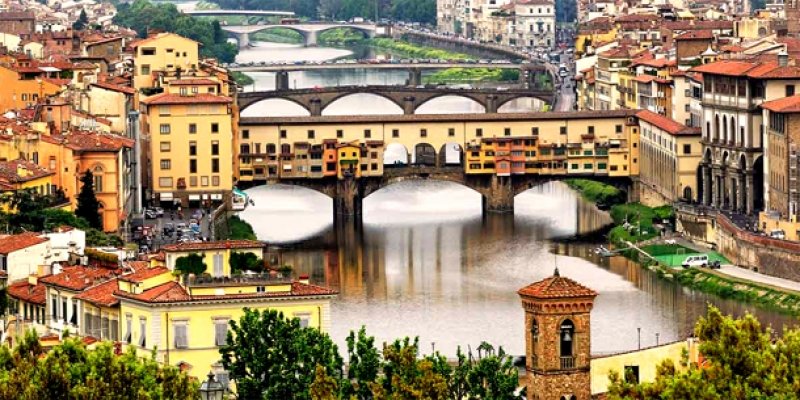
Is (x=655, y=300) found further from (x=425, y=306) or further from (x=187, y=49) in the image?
(x=187, y=49)

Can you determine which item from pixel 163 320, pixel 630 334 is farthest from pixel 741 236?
pixel 163 320

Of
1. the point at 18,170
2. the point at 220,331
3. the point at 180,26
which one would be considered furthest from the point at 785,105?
the point at 180,26

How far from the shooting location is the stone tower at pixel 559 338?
90.4ft

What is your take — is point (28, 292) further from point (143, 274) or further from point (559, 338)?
point (559, 338)

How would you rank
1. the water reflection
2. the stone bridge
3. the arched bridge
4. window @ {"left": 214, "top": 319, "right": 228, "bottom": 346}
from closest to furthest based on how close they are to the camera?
window @ {"left": 214, "top": 319, "right": 228, "bottom": 346} < the water reflection < the stone bridge < the arched bridge

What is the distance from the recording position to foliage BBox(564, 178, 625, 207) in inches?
2633

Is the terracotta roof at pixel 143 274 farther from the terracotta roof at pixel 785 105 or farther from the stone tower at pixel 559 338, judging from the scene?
the terracotta roof at pixel 785 105

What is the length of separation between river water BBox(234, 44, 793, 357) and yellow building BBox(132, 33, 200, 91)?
143 inches

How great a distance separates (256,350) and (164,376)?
277 centimetres

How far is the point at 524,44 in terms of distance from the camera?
126 m

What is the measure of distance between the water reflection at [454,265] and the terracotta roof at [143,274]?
824 centimetres

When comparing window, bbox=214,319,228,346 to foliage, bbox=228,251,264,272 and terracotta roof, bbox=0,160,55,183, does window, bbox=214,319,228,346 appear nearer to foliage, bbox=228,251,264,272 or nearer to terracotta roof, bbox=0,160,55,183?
foliage, bbox=228,251,264,272

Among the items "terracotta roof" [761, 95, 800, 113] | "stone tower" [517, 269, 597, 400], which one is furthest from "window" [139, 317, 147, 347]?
"terracotta roof" [761, 95, 800, 113]

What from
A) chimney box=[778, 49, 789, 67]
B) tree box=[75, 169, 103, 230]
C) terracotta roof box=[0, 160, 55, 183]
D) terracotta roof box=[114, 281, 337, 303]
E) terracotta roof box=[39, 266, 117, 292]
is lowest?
tree box=[75, 169, 103, 230]
